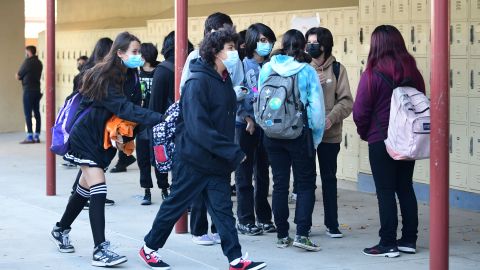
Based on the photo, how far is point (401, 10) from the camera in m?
10.6

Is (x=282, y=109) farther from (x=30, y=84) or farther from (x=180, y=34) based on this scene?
(x=30, y=84)

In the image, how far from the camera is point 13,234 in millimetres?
8688

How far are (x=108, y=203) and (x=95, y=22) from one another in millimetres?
7861

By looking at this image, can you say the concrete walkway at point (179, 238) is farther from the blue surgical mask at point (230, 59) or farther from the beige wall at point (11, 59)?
the beige wall at point (11, 59)

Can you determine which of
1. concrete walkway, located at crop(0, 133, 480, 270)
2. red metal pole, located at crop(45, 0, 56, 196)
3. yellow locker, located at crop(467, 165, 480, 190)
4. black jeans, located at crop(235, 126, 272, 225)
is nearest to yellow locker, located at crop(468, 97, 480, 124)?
yellow locker, located at crop(467, 165, 480, 190)

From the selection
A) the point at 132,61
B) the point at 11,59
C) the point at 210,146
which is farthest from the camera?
the point at 11,59

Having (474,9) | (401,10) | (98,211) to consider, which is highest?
(401,10)

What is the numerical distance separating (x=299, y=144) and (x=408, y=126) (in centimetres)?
89

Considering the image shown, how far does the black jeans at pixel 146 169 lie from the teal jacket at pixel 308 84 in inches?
113

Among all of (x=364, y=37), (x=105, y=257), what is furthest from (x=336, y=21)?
(x=105, y=257)

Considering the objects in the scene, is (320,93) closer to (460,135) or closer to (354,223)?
(354,223)

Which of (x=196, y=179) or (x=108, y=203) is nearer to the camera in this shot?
(x=196, y=179)

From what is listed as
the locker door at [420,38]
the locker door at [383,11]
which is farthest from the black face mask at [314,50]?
the locker door at [383,11]

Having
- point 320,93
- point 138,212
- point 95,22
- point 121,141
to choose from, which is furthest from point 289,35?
point 95,22
